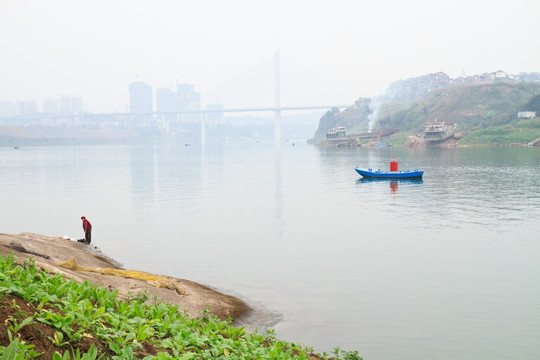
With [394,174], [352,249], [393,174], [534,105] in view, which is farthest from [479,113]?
[352,249]

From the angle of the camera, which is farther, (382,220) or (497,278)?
(382,220)

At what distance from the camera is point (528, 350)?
42.0 ft

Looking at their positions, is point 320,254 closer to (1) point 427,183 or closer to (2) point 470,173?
(1) point 427,183

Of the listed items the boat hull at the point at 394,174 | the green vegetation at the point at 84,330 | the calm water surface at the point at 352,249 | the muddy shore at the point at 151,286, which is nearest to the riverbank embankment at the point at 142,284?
the muddy shore at the point at 151,286

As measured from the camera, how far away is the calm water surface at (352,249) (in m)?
14.1

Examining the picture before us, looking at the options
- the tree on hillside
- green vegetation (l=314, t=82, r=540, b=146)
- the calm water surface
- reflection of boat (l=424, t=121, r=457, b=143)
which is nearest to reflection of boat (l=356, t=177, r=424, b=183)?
the calm water surface

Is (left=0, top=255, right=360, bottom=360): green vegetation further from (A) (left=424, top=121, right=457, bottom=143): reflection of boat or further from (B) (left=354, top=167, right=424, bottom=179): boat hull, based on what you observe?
(A) (left=424, top=121, right=457, bottom=143): reflection of boat

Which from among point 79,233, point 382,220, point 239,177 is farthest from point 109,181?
point 382,220

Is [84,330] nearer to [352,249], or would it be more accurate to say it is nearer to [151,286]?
[151,286]

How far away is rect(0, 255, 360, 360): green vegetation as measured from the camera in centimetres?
650

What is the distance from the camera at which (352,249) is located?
2388cm

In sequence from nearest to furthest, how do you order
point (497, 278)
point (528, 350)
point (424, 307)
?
point (528, 350), point (424, 307), point (497, 278)

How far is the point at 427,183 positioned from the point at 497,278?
106 ft

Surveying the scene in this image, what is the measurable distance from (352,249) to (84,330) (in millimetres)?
17722
